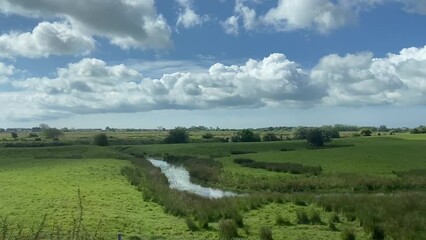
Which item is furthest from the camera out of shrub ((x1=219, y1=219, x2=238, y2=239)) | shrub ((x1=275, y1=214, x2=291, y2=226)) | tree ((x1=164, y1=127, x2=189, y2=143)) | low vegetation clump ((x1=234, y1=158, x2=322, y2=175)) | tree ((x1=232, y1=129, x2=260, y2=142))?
tree ((x1=164, y1=127, x2=189, y2=143))

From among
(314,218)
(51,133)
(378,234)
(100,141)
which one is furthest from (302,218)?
(51,133)

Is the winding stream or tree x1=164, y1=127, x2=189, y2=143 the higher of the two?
tree x1=164, y1=127, x2=189, y2=143

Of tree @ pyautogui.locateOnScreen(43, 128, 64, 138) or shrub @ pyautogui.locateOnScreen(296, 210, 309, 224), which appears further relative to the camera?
tree @ pyautogui.locateOnScreen(43, 128, 64, 138)

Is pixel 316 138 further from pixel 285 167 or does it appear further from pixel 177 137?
pixel 177 137

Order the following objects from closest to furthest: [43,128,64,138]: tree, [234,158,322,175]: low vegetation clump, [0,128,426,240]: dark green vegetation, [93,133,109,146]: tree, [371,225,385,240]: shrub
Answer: [371,225,385,240]: shrub < [0,128,426,240]: dark green vegetation < [234,158,322,175]: low vegetation clump < [93,133,109,146]: tree < [43,128,64,138]: tree

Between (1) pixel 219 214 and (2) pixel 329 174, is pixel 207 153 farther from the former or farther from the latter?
(1) pixel 219 214

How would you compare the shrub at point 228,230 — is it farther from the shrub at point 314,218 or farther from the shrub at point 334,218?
the shrub at point 334,218

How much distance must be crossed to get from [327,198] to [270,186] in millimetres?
13028

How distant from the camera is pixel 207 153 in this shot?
284 feet

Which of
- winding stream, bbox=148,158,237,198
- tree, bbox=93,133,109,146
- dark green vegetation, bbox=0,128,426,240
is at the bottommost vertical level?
winding stream, bbox=148,158,237,198

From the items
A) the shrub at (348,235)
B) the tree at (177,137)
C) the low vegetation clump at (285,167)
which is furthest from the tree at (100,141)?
the shrub at (348,235)

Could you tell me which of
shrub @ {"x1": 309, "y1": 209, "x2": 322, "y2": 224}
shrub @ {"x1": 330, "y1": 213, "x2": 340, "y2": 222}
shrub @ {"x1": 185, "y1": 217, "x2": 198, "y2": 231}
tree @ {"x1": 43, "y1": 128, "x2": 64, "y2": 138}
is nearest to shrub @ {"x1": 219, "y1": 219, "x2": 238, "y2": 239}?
shrub @ {"x1": 185, "y1": 217, "x2": 198, "y2": 231}

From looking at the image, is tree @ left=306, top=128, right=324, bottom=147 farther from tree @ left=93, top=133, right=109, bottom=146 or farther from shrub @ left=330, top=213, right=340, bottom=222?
shrub @ left=330, top=213, right=340, bottom=222

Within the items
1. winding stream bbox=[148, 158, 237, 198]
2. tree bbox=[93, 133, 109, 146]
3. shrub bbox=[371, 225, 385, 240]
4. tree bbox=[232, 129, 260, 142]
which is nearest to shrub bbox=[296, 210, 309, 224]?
shrub bbox=[371, 225, 385, 240]
